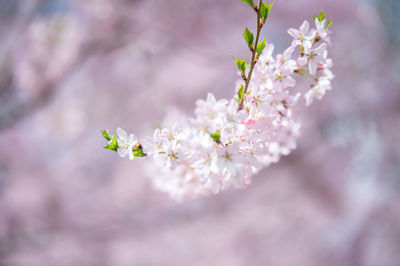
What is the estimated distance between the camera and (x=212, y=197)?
15.5ft

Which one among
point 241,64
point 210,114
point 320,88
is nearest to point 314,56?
point 320,88

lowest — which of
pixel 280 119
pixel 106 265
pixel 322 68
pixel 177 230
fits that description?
pixel 280 119

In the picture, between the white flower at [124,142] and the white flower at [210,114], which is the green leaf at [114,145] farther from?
the white flower at [210,114]

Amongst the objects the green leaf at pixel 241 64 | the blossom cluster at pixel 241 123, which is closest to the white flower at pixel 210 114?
the blossom cluster at pixel 241 123

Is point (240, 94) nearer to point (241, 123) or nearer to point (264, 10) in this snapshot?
point (241, 123)

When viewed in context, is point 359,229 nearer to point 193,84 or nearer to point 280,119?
point 193,84

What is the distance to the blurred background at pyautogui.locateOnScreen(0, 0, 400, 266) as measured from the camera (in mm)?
4254

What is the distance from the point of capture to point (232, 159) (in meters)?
0.88

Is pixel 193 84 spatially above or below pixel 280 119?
above

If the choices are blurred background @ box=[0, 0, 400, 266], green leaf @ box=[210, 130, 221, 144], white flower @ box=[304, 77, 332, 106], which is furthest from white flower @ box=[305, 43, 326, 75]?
blurred background @ box=[0, 0, 400, 266]

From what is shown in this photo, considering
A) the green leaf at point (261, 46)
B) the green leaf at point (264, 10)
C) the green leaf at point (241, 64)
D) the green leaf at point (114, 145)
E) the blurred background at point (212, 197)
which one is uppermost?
the blurred background at point (212, 197)

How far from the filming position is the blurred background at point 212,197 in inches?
167

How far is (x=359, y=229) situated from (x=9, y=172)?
5589 mm

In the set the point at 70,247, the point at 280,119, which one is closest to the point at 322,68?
the point at 280,119
